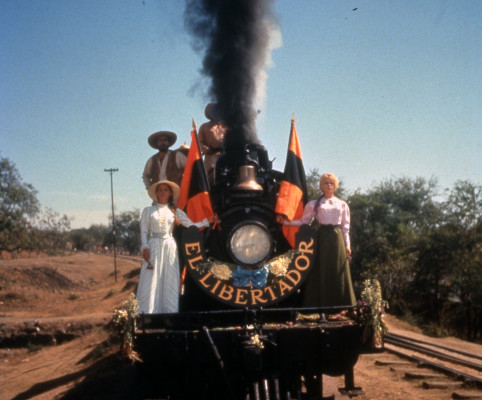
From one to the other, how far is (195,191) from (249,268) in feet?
3.90

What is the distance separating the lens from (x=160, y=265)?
16.1 feet

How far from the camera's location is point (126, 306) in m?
4.08

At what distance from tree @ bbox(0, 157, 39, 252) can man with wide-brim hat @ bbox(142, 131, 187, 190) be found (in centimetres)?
3054

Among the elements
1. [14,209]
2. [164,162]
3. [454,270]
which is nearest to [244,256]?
[164,162]

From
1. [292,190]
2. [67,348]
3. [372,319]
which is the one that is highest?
[292,190]

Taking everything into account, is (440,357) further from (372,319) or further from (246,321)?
(246,321)

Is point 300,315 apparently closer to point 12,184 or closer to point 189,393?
point 189,393

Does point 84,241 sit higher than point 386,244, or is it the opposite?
point 84,241

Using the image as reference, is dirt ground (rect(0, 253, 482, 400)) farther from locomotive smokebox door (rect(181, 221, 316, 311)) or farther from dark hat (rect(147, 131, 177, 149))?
dark hat (rect(147, 131, 177, 149))

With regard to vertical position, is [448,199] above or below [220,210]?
above

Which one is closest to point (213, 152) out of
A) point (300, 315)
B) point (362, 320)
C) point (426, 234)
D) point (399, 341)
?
point (300, 315)

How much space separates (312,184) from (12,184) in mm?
27033

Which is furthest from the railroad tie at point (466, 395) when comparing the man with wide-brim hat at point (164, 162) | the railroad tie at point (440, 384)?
the man with wide-brim hat at point (164, 162)

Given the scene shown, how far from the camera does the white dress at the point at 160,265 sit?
15.8ft
